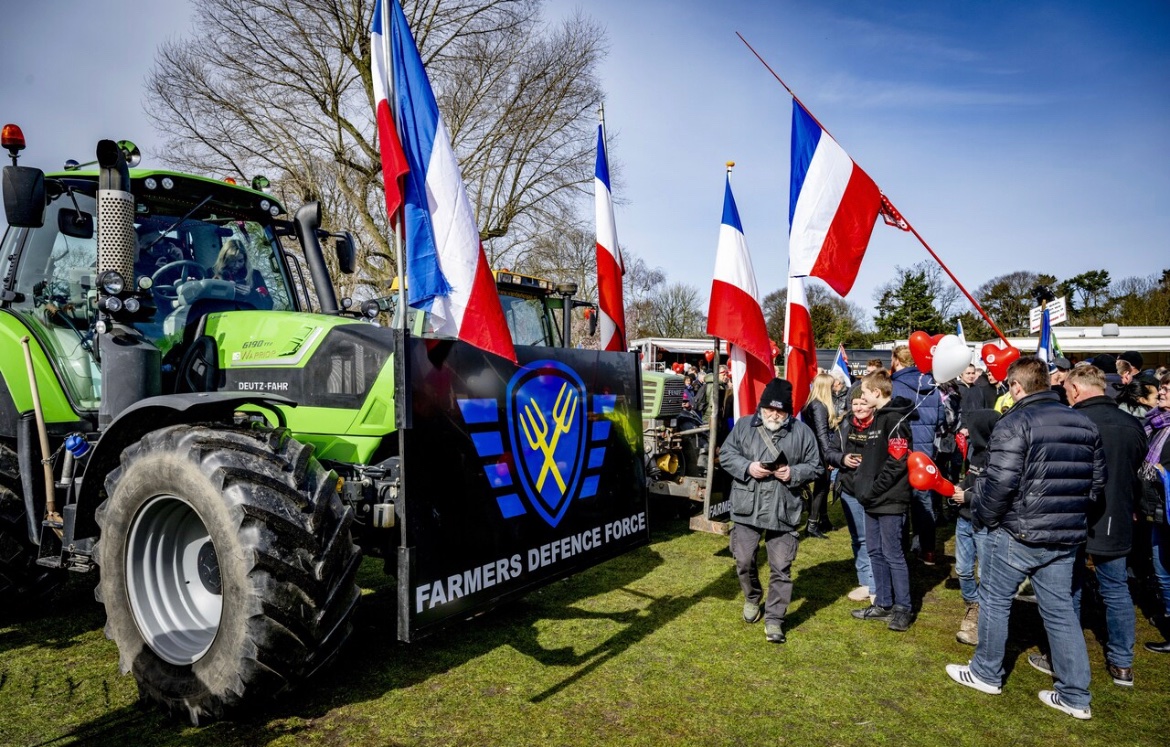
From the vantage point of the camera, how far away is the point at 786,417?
4934 millimetres

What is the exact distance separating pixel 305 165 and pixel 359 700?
54.1ft

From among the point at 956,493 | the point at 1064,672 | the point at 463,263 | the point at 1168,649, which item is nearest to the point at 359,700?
the point at 463,263

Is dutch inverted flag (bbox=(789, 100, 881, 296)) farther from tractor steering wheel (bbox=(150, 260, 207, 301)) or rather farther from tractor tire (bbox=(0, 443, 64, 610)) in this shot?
tractor tire (bbox=(0, 443, 64, 610))

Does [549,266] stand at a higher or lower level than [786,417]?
higher

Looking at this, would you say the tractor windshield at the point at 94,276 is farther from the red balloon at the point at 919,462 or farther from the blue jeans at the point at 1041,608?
the blue jeans at the point at 1041,608

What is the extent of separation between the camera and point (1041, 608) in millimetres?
3793

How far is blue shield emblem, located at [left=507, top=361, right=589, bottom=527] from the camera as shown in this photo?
374cm

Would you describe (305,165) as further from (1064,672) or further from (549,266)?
(1064,672)

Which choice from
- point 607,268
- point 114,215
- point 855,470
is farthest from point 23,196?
point 855,470

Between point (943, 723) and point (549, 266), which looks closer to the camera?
point (943, 723)

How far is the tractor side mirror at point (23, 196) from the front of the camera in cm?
365

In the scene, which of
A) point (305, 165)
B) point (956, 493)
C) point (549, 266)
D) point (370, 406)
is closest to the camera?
point (370, 406)

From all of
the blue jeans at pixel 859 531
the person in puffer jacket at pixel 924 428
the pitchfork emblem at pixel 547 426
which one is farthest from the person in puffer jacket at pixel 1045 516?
the person in puffer jacket at pixel 924 428

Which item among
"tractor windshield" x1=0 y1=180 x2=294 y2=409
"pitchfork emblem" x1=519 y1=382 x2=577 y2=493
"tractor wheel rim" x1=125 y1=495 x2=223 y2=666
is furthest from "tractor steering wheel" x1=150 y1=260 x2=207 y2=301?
"pitchfork emblem" x1=519 y1=382 x2=577 y2=493
